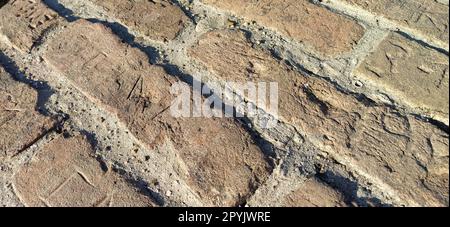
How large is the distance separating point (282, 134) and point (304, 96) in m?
0.14

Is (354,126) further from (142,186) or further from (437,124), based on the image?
(142,186)

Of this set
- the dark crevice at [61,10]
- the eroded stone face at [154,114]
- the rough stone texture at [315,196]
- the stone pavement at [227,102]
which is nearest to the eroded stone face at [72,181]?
the stone pavement at [227,102]

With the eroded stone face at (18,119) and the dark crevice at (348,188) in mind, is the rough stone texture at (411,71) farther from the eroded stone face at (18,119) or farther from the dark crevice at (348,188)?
the eroded stone face at (18,119)

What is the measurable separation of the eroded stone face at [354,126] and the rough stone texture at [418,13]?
13.5 inches

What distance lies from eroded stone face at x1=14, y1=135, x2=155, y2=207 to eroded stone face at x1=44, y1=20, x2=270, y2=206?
136mm

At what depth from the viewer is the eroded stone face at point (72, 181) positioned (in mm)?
1291

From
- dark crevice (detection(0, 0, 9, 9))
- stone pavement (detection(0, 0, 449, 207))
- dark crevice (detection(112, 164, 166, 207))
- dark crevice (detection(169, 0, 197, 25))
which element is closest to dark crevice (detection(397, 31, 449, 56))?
stone pavement (detection(0, 0, 449, 207))

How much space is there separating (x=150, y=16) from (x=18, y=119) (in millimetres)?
547

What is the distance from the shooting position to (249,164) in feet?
4.30

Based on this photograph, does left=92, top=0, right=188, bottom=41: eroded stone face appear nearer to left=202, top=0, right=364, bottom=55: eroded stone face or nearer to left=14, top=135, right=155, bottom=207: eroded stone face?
left=202, top=0, right=364, bottom=55: eroded stone face

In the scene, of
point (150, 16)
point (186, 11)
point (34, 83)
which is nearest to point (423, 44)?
point (186, 11)
